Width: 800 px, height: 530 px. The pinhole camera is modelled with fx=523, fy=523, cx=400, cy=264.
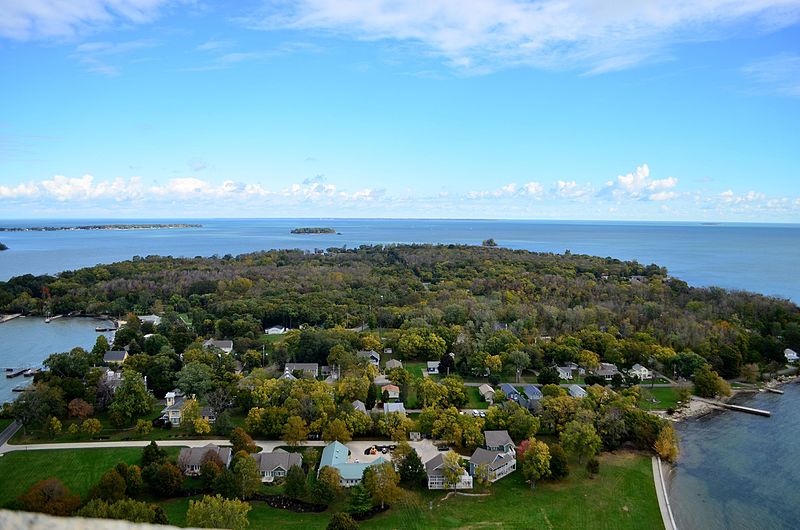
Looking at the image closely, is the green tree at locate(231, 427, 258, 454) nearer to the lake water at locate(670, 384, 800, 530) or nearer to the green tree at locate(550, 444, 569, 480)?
the green tree at locate(550, 444, 569, 480)

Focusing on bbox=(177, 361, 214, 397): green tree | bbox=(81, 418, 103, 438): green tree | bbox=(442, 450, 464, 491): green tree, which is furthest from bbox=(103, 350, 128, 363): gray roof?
bbox=(442, 450, 464, 491): green tree

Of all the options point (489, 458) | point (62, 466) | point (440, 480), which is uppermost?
point (489, 458)

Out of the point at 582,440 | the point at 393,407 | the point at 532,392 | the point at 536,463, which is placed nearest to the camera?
the point at 536,463

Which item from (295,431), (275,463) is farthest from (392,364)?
(275,463)

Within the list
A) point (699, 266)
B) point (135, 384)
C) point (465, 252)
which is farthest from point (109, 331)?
point (699, 266)

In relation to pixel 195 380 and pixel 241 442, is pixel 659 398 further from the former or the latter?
pixel 195 380

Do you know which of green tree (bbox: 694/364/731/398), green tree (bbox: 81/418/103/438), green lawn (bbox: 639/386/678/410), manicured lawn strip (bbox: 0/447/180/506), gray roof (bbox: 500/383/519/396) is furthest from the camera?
green tree (bbox: 694/364/731/398)
